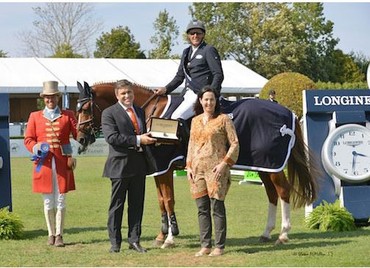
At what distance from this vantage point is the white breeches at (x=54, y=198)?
29.2 feet

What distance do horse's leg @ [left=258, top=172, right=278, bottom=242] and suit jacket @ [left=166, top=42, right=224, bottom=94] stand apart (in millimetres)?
1388

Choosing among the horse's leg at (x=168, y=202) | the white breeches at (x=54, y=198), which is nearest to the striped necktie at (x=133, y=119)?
the horse's leg at (x=168, y=202)

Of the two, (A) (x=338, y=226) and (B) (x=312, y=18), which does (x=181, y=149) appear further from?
(B) (x=312, y=18)

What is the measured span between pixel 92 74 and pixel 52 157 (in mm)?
31783

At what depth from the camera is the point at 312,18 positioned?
2398 inches

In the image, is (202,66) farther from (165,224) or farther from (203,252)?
(203,252)

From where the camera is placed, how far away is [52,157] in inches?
352

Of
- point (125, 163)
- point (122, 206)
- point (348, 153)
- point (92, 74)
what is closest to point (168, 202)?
point (122, 206)

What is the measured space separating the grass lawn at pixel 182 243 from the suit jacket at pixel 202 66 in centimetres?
191

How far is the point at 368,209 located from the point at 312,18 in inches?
2067

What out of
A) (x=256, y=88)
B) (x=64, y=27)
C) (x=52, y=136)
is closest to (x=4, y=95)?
(x=52, y=136)

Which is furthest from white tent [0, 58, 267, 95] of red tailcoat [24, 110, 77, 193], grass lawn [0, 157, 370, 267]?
red tailcoat [24, 110, 77, 193]

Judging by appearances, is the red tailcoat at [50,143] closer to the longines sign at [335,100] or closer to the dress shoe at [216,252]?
the dress shoe at [216,252]

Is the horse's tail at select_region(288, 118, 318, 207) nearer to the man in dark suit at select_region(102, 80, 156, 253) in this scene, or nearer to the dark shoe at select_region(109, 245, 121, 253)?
the man in dark suit at select_region(102, 80, 156, 253)
